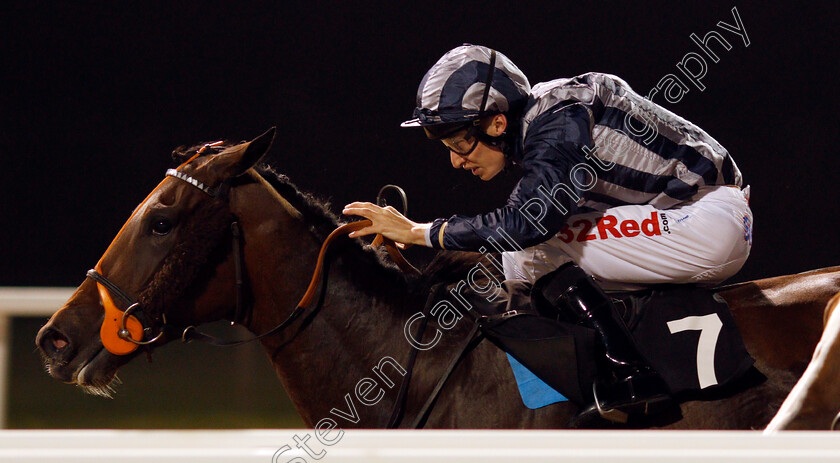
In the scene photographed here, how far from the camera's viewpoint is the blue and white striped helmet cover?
74.5 inches

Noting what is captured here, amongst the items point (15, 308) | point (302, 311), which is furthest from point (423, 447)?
point (15, 308)

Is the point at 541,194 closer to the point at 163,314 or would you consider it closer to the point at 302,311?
the point at 302,311

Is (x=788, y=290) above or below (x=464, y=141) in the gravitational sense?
below

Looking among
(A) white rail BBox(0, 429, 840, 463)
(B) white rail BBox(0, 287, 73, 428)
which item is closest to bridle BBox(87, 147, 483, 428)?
(A) white rail BBox(0, 429, 840, 463)

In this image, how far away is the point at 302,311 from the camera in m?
2.01

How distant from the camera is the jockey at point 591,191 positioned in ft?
5.86

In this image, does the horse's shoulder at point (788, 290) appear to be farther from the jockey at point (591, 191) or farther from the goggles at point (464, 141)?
the goggles at point (464, 141)

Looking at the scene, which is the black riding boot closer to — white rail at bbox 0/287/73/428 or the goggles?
the goggles

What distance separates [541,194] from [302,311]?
28.8 inches

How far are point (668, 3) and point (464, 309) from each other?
475cm

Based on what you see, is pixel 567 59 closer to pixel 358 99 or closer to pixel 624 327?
pixel 358 99

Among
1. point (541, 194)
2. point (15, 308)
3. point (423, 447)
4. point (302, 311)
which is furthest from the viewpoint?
point (15, 308)

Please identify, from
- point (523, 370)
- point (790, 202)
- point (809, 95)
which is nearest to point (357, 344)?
point (523, 370)

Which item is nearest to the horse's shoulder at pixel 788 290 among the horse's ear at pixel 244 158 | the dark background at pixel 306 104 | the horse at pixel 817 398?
the horse at pixel 817 398
